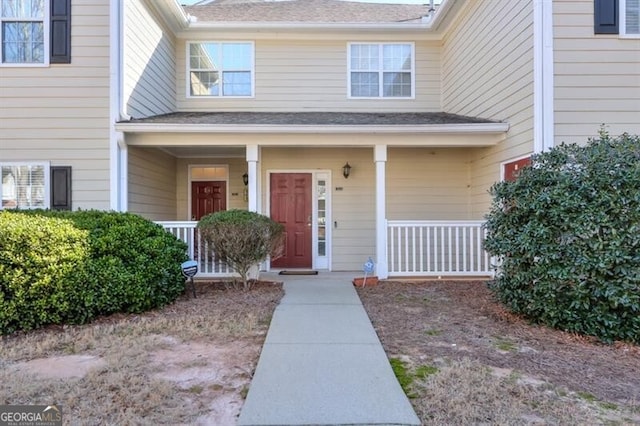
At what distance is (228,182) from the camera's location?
30.6 feet

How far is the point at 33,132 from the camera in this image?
6.85 metres

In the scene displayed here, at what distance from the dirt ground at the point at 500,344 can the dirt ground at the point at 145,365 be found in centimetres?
157

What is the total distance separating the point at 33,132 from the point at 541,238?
7914 mm

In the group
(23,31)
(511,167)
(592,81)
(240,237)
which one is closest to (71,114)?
(23,31)

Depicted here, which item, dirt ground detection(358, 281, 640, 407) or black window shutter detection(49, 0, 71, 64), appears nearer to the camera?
dirt ground detection(358, 281, 640, 407)

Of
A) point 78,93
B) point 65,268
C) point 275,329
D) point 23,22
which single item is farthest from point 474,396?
point 23,22

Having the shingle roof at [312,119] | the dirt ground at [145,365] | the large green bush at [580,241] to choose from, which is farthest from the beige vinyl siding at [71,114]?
the large green bush at [580,241]

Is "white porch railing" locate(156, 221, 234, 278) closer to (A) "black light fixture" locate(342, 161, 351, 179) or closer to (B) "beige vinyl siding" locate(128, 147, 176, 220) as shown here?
(B) "beige vinyl siding" locate(128, 147, 176, 220)

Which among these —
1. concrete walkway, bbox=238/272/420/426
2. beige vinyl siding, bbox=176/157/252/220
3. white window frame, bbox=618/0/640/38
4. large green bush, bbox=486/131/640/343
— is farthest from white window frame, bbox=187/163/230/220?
A: white window frame, bbox=618/0/640/38

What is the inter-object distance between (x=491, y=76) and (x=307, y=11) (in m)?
5.21

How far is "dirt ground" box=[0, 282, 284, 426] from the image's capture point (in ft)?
9.30

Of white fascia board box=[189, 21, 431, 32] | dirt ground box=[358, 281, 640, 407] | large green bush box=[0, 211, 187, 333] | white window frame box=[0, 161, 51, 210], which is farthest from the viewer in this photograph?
white fascia board box=[189, 21, 431, 32]

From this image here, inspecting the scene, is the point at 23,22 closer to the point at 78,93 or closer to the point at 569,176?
the point at 78,93

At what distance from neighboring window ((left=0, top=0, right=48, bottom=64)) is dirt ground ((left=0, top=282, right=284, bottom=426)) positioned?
491 cm
